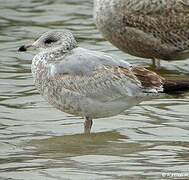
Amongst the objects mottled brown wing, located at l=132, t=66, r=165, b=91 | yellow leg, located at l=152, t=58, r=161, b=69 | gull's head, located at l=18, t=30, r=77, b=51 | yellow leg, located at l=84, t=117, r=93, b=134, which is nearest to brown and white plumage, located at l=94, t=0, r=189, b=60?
yellow leg, located at l=152, t=58, r=161, b=69

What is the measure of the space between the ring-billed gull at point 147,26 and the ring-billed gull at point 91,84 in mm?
2606

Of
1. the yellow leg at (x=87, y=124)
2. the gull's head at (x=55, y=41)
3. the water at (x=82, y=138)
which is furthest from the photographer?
the gull's head at (x=55, y=41)

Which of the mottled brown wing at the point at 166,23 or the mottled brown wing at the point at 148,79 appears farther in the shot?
the mottled brown wing at the point at 166,23

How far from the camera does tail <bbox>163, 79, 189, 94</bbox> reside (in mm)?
8711

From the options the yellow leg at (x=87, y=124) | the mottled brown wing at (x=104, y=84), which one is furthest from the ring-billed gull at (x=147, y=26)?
the yellow leg at (x=87, y=124)

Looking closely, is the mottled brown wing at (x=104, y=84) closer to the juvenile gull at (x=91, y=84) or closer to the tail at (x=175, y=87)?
the juvenile gull at (x=91, y=84)

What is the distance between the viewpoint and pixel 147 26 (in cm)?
1149

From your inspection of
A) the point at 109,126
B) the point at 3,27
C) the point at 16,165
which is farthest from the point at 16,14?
the point at 16,165

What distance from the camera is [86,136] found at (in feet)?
28.7

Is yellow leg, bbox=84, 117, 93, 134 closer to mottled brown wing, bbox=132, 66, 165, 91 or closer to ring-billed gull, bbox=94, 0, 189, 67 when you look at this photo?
mottled brown wing, bbox=132, 66, 165, 91

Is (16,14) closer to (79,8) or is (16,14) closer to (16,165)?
(79,8)

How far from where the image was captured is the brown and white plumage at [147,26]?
37.7 feet

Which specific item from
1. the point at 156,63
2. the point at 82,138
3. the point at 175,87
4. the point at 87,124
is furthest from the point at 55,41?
the point at 156,63

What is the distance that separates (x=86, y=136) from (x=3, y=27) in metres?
5.35
